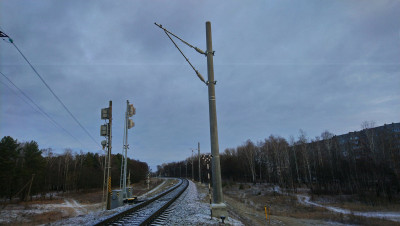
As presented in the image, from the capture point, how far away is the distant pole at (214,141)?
28.4 ft

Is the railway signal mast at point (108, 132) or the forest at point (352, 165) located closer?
the railway signal mast at point (108, 132)

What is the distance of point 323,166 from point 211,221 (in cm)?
5937

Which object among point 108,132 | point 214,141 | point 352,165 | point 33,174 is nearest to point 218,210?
point 214,141

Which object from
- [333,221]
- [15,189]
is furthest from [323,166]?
[15,189]

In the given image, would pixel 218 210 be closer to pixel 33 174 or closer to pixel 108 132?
pixel 108 132

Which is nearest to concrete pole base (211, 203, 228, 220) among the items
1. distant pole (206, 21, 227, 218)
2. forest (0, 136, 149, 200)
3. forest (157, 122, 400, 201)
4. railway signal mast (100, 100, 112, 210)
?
distant pole (206, 21, 227, 218)

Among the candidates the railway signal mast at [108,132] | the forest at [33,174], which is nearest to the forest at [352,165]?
the forest at [33,174]

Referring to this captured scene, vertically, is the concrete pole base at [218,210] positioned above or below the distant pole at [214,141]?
below

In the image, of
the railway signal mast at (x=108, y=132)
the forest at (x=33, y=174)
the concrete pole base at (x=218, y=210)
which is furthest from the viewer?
the forest at (x=33, y=174)

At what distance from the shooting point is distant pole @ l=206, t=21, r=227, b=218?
28.4 ft

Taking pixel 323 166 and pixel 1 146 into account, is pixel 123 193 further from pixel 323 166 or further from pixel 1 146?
pixel 323 166

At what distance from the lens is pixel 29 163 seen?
4994cm

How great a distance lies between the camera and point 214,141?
8.97 m

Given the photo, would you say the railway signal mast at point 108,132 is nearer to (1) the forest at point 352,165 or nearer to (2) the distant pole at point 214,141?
(2) the distant pole at point 214,141
